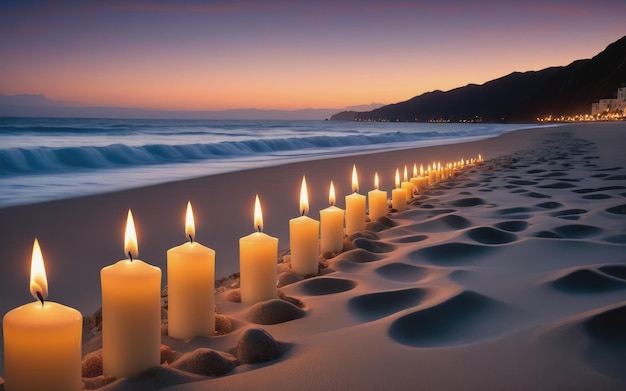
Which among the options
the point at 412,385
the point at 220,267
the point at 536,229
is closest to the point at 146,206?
the point at 220,267

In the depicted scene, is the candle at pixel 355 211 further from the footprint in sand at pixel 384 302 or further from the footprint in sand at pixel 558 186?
the footprint in sand at pixel 558 186

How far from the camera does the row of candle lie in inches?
45.3

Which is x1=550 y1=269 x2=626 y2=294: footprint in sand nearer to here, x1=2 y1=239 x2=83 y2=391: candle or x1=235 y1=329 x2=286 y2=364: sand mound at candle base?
x1=235 y1=329 x2=286 y2=364: sand mound at candle base

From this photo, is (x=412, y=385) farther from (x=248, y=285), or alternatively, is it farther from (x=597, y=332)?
(x=248, y=285)

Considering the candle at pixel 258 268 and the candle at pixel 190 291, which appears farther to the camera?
the candle at pixel 258 268

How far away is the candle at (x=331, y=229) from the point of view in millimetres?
2938

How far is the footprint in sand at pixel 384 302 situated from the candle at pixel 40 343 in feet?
3.36

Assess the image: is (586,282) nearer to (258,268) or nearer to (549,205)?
(258,268)

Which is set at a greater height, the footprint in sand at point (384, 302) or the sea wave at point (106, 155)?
the sea wave at point (106, 155)

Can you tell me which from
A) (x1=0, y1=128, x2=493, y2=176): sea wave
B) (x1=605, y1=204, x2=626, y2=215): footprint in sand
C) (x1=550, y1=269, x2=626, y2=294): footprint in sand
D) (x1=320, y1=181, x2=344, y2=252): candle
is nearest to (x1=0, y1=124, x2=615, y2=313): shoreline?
(x1=320, y1=181, x2=344, y2=252): candle

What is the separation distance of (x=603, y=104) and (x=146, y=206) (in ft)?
349

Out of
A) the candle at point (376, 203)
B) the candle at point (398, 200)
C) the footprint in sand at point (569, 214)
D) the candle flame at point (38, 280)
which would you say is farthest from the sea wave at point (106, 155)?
the candle flame at point (38, 280)

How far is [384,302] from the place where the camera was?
2.03 metres

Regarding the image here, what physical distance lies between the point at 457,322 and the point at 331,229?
128cm
